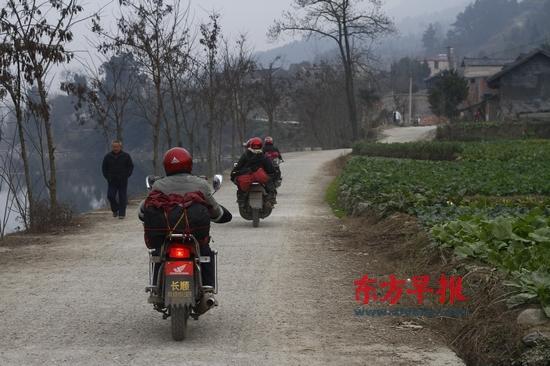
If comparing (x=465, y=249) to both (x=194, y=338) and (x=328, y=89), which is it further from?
(x=328, y=89)

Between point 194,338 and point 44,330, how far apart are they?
1329 mm

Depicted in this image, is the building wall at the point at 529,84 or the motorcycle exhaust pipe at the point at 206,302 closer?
the motorcycle exhaust pipe at the point at 206,302

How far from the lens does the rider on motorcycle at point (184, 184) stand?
7.23 m

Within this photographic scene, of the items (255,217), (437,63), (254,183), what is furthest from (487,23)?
(255,217)

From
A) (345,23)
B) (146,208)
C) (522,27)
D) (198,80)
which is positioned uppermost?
→ (522,27)

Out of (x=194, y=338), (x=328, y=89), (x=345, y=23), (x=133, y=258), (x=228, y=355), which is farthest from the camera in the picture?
(x=328, y=89)

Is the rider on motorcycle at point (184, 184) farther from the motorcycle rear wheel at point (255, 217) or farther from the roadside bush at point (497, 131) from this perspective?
the roadside bush at point (497, 131)

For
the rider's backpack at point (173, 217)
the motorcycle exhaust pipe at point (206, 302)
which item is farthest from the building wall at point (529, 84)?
the motorcycle exhaust pipe at point (206, 302)

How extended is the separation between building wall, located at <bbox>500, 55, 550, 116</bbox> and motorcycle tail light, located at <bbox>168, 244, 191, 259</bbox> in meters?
53.5

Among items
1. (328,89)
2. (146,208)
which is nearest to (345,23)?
(328,89)

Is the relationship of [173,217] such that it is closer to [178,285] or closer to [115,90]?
[178,285]

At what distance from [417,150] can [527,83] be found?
84.0 feet

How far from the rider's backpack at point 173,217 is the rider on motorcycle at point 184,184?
96mm

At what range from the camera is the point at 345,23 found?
53000 millimetres
